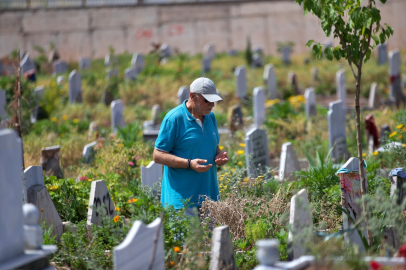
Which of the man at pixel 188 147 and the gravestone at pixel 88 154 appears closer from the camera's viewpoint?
the man at pixel 188 147

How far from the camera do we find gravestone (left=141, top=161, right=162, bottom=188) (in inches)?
192

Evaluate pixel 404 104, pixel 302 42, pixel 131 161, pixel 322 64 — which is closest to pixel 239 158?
pixel 131 161

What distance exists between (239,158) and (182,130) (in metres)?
2.75

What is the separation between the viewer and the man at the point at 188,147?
3588 mm

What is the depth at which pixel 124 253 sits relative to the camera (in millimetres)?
2434

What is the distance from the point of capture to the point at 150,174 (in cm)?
492

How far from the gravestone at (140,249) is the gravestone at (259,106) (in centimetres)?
654

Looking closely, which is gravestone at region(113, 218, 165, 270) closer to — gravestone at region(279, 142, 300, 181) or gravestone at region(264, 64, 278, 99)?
gravestone at region(279, 142, 300, 181)

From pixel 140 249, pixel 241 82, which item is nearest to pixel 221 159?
pixel 140 249

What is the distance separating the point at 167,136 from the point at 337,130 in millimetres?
3860

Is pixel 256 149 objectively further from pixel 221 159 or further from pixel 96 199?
pixel 96 199

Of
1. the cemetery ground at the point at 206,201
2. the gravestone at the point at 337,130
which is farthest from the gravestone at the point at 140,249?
the gravestone at the point at 337,130

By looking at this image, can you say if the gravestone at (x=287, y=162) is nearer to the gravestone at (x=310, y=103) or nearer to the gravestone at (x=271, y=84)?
the gravestone at (x=310, y=103)

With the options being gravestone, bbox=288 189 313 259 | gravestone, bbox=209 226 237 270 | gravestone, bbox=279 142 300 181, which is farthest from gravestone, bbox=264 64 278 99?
gravestone, bbox=209 226 237 270
